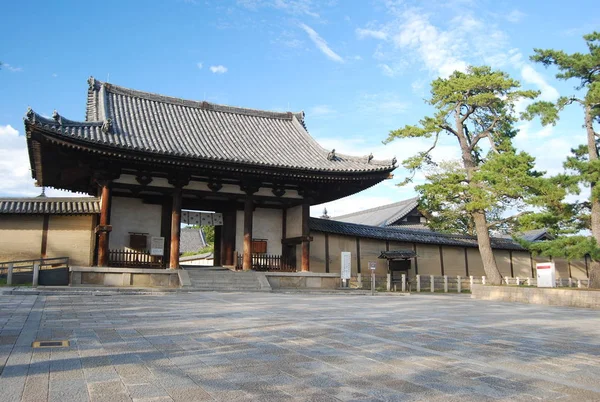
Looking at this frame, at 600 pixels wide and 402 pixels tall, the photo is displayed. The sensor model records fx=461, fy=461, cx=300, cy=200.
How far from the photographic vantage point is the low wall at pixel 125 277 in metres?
16.3

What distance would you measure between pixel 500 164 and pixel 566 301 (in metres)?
6.53

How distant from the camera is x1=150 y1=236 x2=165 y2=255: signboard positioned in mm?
19094

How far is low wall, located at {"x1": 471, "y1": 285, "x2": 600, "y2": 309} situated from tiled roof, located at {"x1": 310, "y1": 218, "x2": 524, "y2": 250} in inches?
249

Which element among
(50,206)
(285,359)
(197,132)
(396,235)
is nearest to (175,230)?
(50,206)

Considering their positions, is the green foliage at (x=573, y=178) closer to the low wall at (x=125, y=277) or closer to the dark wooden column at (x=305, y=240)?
the dark wooden column at (x=305, y=240)

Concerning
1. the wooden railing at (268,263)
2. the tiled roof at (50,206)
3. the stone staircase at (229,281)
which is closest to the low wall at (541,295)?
the wooden railing at (268,263)

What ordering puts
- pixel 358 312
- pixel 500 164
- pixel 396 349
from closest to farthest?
pixel 396 349 < pixel 358 312 < pixel 500 164

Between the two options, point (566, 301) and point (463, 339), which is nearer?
point (463, 339)

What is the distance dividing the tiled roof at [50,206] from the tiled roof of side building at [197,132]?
3363 mm

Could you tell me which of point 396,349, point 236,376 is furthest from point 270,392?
point 396,349

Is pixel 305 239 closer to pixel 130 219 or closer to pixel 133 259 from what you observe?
pixel 133 259

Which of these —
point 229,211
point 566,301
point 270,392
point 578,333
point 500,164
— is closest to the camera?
point 270,392

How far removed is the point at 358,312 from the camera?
1055cm

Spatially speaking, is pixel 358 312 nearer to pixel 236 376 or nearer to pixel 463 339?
pixel 463 339
